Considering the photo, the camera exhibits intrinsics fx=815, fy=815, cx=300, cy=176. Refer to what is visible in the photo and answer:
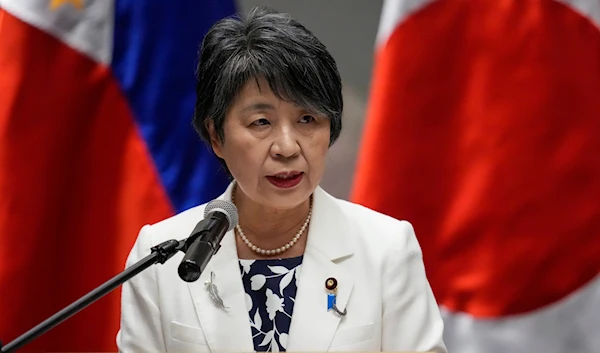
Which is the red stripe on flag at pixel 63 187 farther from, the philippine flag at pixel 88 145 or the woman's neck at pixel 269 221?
the woman's neck at pixel 269 221

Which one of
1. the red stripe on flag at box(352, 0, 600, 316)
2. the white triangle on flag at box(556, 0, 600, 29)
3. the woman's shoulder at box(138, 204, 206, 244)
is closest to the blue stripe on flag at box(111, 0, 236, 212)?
the red stripe on flag at box(352, 0, 600, 316)

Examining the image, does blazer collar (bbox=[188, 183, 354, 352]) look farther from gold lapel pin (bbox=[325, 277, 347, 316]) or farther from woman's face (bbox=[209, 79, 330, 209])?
woman's face (bbox=[209, 79, 330, 209])

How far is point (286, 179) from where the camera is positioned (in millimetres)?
1540

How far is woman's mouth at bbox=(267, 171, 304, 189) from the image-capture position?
1.53 m

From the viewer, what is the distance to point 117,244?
2.36 metres

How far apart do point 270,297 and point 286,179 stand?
0.84 feet

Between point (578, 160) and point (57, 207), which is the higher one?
point (57, 207)

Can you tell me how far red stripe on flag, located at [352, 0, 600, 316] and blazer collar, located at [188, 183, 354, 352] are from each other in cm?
59

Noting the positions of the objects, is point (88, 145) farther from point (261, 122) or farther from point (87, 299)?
point (87, 299)

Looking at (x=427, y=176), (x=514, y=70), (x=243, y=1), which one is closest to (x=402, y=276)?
(x=427, y=176)

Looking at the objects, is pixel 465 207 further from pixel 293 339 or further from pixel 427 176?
pixel 293 339

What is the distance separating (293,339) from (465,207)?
83 cm

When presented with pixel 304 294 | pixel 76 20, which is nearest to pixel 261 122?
pixel 304 294

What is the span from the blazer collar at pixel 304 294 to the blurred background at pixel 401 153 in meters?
0.59
